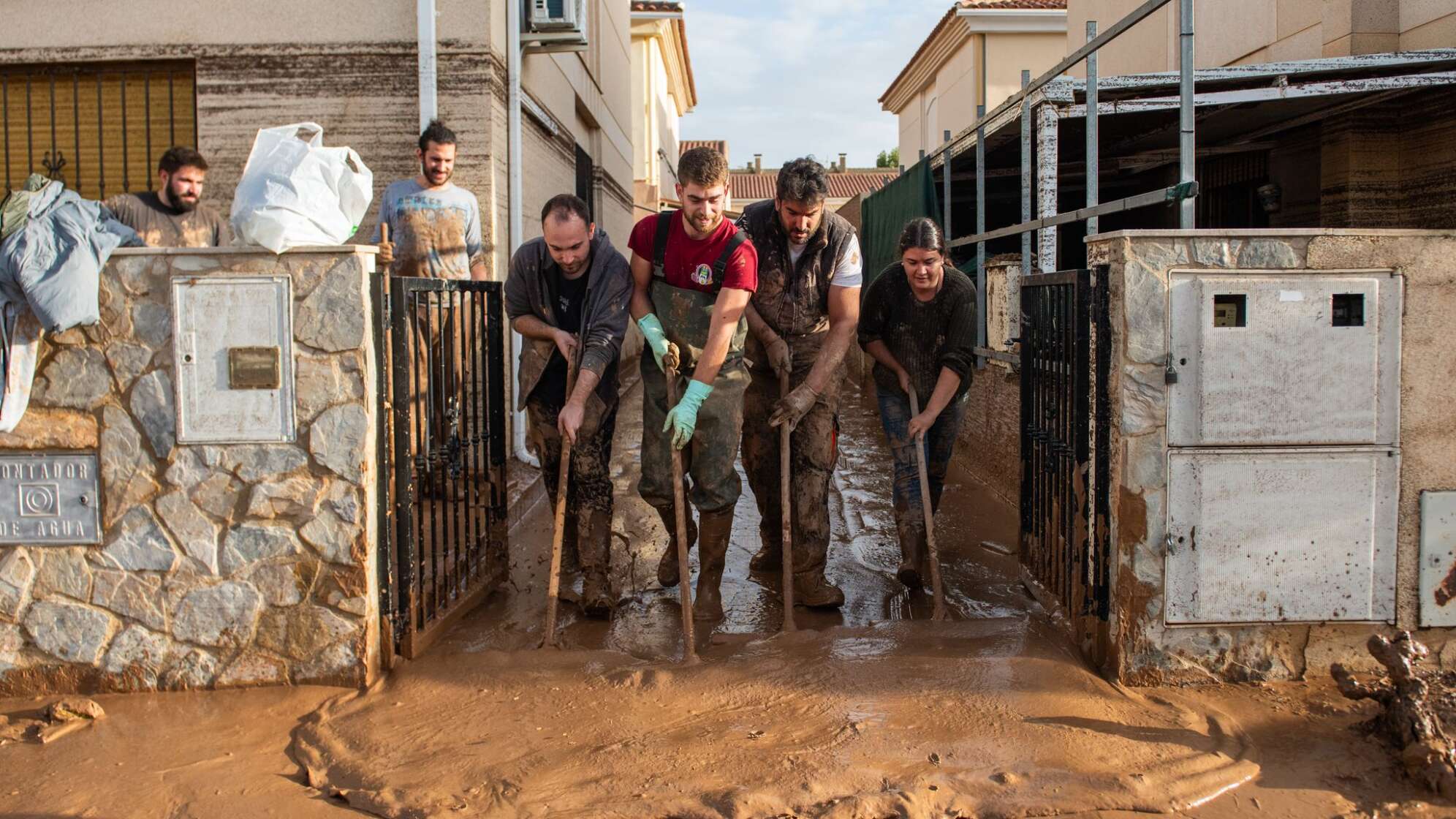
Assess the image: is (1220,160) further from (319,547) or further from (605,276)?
(319,547)

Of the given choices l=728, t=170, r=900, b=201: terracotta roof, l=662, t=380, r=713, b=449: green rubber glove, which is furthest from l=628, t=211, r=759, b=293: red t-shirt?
l=728, t=170, r=900, b=201: terracotta roof

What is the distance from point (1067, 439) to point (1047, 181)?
9.93ft

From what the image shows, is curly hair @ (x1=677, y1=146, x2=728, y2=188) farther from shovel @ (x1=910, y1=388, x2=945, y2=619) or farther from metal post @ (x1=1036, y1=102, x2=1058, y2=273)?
metal post @ (x1=1036, y1=102, x2=1058, y2=273)

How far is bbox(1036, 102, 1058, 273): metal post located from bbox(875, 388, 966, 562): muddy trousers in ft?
5.82

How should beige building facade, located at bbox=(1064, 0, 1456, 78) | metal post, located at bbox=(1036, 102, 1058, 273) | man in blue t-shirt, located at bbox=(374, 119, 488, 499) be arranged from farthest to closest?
beige building facade, located at bbox=(1064, 0, 1456, 78) < metal post, located at bbox=(1036, 102, 1058, 273) < man in blue t-shirt, located at bbox=(374, 119, 488, 499)

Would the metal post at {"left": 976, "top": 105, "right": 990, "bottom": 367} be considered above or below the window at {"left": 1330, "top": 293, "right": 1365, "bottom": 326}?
above

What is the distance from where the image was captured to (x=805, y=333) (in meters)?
5.39

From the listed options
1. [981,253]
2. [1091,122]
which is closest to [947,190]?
[981,253]

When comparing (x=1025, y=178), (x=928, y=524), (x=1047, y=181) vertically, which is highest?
(x=1025, y=178)

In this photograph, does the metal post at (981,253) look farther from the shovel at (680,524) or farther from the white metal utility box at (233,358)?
the white metal utility box at (233,358)

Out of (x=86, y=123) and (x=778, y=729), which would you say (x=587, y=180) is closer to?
(x=86, y=123)

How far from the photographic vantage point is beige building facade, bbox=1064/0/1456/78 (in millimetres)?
9492

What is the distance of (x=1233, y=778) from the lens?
3527 millimetres

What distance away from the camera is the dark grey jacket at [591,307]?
484cm
